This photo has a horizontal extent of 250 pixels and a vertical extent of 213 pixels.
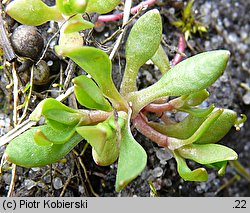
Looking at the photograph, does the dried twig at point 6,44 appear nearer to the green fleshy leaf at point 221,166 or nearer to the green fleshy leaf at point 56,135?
the green fleshy leaf at point 56,135

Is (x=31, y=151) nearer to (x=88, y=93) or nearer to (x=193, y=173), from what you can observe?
(x=88, y=93)

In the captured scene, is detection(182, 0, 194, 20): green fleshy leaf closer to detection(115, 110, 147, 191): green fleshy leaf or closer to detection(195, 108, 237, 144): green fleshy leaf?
detection(195, 108, 237, 144): green fleshy leaf

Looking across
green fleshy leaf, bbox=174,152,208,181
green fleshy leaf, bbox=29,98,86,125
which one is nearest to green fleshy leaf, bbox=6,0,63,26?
green fleshy leaf, bbox=29,98,86,125

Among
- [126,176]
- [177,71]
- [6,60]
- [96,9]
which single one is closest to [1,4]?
[6,60]

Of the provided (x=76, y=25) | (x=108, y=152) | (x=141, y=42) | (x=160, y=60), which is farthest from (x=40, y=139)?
(x=160, y=60)

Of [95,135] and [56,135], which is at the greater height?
[95,135]
